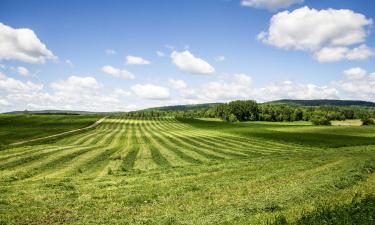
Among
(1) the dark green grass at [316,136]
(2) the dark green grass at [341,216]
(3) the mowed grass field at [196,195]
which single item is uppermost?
(2) the dark green grass at [341,216]

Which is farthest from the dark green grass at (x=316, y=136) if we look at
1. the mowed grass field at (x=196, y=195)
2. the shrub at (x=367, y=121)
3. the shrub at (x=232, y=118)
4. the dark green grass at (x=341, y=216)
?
the shrub at (x=232, y=118)

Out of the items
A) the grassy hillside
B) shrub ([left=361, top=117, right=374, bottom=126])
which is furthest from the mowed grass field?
shrub ([left=361, top=117, right=374, bottom=126])

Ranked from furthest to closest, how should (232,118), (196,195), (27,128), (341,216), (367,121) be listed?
(232,118) → (367,121) → (27,128) → (196,195) → (341,216)

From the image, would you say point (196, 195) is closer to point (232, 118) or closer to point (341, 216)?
point (341, 216)

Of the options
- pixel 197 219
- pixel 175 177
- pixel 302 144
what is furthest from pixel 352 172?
pixel 302 144

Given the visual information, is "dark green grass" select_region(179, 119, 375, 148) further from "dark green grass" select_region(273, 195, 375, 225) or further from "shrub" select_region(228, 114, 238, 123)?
"shrub" select_region(228, 114, 238, 123)

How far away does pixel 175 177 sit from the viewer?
2411cm

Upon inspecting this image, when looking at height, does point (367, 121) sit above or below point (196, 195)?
below

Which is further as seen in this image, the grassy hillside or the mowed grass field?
the grassy hillside

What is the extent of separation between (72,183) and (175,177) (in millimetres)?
6956

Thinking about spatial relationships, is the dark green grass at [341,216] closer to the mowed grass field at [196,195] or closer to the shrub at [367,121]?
the mowed grass field at [196,195]

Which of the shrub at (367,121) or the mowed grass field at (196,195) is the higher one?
the mowed grass field at (196,195)

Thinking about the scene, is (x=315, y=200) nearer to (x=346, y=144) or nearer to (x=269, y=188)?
(x=269, y=188)

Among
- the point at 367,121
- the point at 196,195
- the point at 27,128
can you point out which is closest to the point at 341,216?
the point at 196,195
